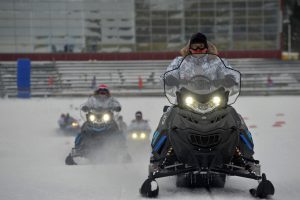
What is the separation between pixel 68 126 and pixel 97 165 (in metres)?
10.7

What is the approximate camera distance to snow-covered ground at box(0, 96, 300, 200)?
7.48 meters

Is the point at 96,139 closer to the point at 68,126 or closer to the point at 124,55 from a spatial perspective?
the point at 68,126

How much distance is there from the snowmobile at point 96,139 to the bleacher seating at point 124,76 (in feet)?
75.0

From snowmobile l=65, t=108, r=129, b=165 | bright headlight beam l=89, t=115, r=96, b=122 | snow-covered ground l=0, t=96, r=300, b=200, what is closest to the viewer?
snow-covered ground l=0, t=96, r=300, b=200

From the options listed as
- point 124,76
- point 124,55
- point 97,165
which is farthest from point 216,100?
point 124,55

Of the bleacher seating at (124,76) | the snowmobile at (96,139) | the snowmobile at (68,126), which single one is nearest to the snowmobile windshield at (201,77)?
the snowmobile at (96,139)

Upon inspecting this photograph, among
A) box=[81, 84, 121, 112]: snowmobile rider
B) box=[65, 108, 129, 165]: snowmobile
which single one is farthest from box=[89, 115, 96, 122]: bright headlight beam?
box=[81, 84, 121, 112]: snowmobile rider

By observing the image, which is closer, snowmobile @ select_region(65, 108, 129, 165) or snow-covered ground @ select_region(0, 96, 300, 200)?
snow-covered ground @ select_region(0, 96, 300, 200)

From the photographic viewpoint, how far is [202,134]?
7.06 m

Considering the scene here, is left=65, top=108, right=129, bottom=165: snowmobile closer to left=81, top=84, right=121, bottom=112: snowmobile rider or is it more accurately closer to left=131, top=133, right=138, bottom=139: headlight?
left=81, top=84, right=121, bottom=112: snowmobile rider

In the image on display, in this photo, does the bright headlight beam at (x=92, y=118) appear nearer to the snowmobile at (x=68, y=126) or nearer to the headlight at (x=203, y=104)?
the headlight at (x=203, y=104)

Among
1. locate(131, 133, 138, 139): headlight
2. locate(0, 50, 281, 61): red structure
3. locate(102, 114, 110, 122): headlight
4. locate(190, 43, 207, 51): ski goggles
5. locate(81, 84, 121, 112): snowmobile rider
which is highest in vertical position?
locate(0, 50, 281, 61): red structure

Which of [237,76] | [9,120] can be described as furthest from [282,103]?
[237,76]

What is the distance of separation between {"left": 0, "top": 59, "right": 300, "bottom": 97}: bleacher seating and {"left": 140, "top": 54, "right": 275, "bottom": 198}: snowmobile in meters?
28.2
